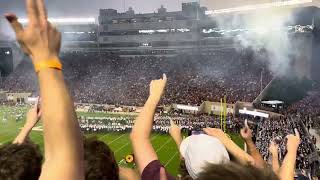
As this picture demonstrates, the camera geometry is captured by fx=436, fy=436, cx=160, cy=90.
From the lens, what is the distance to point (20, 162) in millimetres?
1884

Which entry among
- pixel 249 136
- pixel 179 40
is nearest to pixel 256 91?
pixel 179 40

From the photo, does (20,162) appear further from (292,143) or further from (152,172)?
(292,143)

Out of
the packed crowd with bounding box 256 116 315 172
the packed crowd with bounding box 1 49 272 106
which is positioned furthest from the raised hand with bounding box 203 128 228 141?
the packed crowd with bounding box 1 49 272 106

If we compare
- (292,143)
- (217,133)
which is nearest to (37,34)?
(217,133)

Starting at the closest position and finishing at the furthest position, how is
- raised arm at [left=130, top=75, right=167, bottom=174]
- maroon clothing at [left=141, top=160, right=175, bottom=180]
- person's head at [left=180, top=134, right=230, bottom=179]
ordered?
1. person's head at [left=180, top=134, right=230, bottom=179]
2. maroon clothing at [left=141, top=160, right=175, bottom=180]
3. raised arm at [left=130, top=75, right=167, bottom=174]

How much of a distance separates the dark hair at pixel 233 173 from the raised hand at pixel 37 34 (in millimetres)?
641

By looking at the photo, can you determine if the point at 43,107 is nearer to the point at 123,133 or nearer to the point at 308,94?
the point at 123,133

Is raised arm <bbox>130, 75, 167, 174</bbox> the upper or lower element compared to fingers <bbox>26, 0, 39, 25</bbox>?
lower

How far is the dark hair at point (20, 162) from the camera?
1831 millimetres

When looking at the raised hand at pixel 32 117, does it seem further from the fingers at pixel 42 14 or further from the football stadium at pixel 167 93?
the fingers at pixel 42 14

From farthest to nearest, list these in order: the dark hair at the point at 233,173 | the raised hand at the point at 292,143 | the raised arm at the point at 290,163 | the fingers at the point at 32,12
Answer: the raised hand at the point at 292,143 < the raised arm at the point at 290,163 < the fingers at the point at 32,12 < the dark hair at the point at 233,173

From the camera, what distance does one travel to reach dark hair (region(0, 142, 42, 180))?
6.01 ft

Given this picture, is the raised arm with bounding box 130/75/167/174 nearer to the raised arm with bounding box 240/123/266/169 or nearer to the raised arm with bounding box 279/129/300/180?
the raised arm with bounding box 279/129/300/180

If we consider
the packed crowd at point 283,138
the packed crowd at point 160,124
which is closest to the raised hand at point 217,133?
the packed crowd at point 283,138
